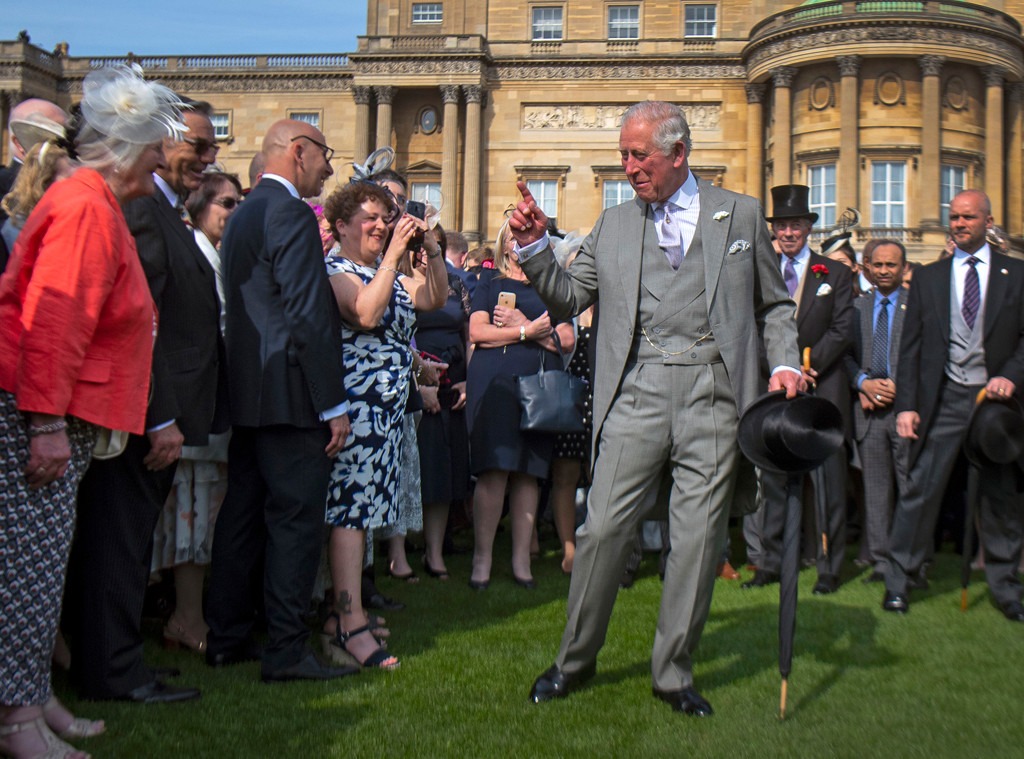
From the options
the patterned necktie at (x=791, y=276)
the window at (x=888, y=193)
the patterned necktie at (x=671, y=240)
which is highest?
the window at (x=888, y=193)

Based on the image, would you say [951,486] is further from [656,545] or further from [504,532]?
[504,532]

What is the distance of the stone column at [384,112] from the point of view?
40.5 m

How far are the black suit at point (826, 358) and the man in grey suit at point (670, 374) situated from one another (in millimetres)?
3090

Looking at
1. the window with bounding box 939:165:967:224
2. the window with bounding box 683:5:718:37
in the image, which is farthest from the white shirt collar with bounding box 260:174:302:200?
the window with bounding box 683:5:718:37

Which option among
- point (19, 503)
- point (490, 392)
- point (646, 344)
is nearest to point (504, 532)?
point (490, 392)

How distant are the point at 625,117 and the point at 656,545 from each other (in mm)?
4649

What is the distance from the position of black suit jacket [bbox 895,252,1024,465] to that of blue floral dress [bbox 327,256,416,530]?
3695mm

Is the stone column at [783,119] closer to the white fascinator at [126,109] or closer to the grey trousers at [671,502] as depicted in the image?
the grey trousers at [671,502]

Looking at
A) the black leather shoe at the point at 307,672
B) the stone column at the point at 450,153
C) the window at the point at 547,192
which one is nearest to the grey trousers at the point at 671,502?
the black leather shoe at the point at 307,672

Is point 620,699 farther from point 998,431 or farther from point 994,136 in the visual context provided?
point 994,136

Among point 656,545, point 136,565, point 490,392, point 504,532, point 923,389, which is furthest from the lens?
point 504,532

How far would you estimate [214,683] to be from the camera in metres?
5.02

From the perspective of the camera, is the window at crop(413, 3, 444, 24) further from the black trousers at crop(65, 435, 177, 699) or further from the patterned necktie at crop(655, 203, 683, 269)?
the black trousers at crop(65, 435, 177, 699)

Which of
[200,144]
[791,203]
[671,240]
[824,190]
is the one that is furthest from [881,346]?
[824,190]
